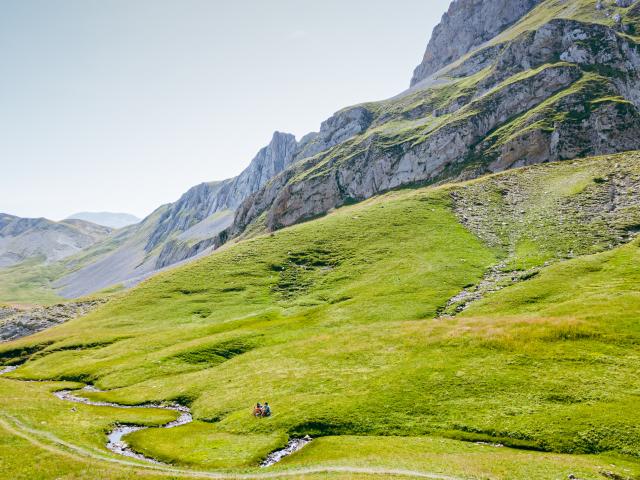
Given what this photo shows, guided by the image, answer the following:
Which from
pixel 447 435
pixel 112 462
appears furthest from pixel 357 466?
pixel 112 462

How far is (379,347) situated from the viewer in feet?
193

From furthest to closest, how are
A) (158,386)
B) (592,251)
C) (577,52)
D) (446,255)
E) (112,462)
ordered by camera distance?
(577,52)
(446,255)
(592,251)
(158,386)
(112,462)

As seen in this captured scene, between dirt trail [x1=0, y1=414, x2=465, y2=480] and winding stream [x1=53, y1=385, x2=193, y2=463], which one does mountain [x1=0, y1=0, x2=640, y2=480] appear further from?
winding stream [x1=53, y1=385, x2=193, y2=463]

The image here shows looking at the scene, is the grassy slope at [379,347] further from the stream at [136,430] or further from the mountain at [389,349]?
the stream at [136,430]

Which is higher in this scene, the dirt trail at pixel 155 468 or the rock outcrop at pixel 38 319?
the rock outcrop at pixel 38 319

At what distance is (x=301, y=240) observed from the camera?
132m

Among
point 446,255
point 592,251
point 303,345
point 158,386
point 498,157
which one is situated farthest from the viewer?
point 498,157

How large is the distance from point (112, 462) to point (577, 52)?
22263 cm

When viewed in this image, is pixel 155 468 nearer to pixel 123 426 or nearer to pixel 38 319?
pixel 123 426

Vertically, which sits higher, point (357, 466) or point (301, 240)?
point (301, 240)

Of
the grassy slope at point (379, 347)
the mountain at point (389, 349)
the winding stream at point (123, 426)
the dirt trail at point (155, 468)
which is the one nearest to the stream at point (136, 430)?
the winding stream at point (123, 426)

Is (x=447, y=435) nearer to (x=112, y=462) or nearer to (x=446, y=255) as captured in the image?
(x=112, y=462)

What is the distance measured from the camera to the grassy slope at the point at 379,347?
1533 inches

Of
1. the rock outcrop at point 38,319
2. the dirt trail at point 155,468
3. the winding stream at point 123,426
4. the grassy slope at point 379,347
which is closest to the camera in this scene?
the dirt trail at point 155,468
